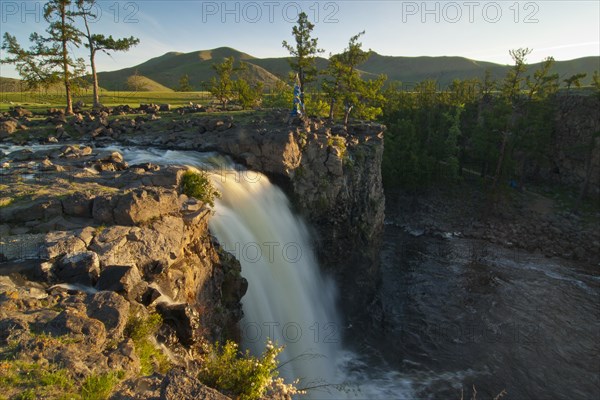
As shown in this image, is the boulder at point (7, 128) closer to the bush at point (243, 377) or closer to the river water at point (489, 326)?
the bush at point (243, 377)

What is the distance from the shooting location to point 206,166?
65.4ft

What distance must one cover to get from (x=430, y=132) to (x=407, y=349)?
4935 cm

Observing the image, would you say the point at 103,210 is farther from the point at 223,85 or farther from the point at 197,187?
the point at 223,85

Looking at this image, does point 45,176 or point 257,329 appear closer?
point 45,176

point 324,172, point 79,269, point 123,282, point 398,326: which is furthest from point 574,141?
point 79,269

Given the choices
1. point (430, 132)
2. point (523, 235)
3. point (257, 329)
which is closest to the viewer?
point (257, 329)

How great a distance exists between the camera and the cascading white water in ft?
53.5

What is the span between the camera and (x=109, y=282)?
881 centimetres

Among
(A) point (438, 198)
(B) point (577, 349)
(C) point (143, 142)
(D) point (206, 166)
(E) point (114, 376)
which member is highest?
(C) point (143, 142)

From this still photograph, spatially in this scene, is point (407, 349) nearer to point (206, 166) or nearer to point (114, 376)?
point (206, 166)

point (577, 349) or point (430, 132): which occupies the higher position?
point (430, 132)

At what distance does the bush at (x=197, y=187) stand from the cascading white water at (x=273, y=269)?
0.97 m

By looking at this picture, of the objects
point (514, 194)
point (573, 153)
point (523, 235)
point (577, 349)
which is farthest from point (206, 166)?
point (573, 153)

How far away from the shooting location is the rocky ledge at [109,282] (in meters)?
6.20
